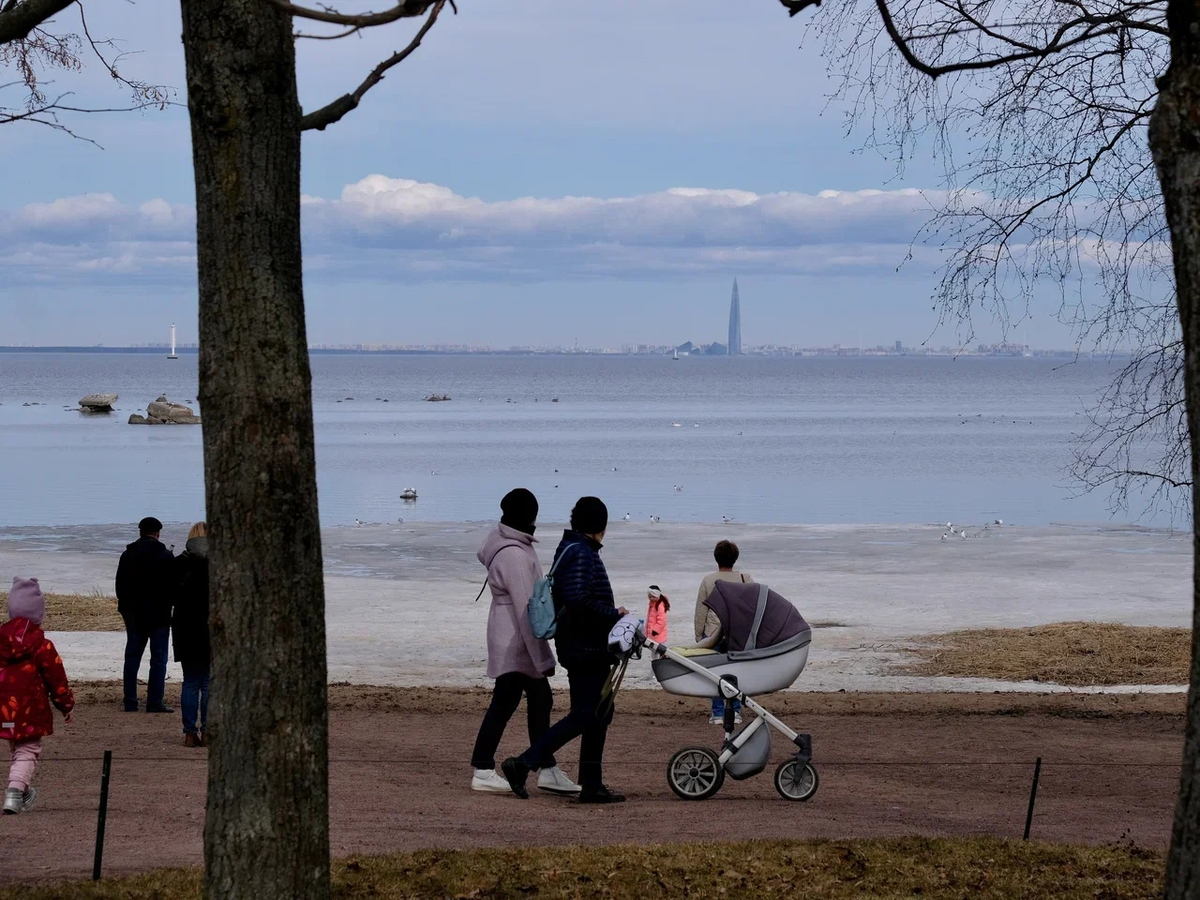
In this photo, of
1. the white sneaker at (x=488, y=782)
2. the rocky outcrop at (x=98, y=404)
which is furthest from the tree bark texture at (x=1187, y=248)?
the rocky outcrop at (x=98, y=404)

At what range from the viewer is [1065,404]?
150 metres

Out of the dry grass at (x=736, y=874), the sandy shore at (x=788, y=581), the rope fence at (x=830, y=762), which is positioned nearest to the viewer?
the dry grass at (x=736, y=874)

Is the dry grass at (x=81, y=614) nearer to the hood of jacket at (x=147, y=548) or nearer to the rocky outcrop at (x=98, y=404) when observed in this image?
the hood of jacket at (x=147, y=548)

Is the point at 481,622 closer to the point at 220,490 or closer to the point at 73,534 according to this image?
the point at 220,490

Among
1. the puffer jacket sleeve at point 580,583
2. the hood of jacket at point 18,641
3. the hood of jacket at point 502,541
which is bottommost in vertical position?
the hood of jacket at point 18,641

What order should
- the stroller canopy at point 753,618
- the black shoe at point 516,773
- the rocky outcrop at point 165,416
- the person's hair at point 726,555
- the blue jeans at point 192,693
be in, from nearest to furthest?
the black shoe at point 516,773
the stroller canopy at point 753,618
the blue jeans at point 192,693
the person's hair at point 726,555
the rocky outcrop at point 165,416

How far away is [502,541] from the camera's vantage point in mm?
9695

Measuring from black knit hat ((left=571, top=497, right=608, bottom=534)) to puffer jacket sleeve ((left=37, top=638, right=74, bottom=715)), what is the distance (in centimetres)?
330

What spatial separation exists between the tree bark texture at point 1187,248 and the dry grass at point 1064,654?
491 inches

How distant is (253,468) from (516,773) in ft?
15.5

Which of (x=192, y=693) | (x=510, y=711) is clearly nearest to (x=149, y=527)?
(x=192, y=693)

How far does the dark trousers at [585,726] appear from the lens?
9430 millimetres

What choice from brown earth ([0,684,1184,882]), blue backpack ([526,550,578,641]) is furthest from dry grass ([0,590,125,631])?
blue backpack ([526,550,578,641])

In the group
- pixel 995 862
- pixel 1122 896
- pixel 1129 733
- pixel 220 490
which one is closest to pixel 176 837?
pixel 220 490
